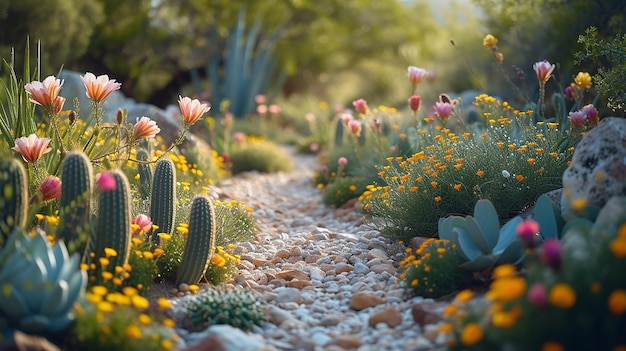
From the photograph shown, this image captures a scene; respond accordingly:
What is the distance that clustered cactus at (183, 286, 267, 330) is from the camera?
3408 millimetres

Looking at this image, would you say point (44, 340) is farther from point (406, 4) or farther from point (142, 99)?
point (406, 4)

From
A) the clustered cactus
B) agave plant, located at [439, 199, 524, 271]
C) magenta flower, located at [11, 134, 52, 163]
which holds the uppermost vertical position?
agave plant, located at [439, 199, 524, 271]

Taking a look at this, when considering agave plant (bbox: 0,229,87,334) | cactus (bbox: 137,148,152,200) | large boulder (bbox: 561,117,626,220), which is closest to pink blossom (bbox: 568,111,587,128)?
large boulder (bbox: 561,117,626,220)

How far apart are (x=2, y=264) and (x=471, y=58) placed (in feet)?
37.1

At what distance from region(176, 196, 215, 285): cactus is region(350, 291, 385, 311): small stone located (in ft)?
2.98

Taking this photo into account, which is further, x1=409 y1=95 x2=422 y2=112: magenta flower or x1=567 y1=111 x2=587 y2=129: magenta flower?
x1=409 y1=95 x2=422 y2=112: magenta flower

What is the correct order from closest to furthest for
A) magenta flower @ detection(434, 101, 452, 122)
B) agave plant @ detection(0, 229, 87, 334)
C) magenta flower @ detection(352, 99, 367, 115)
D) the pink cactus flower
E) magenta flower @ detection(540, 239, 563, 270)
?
magenta flower @ detection(540, 239, 563, 270), agave plant @ detection(0, 229, 87, 334), the pink cactus flower, magenta flower @ detection(434, 101, 452, 122), magenta flower @ detection(352, 99, 367, 115)

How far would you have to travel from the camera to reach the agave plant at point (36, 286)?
2818mm

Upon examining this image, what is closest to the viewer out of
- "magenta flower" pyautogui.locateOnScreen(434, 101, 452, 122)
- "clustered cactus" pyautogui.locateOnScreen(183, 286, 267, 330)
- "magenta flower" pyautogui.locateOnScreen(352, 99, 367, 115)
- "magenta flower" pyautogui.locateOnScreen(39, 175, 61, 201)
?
"clustered cactus" pyautogui.locateOnScreen(183, 286, 267, 330)

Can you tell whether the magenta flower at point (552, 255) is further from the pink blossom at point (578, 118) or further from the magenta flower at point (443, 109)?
the magenta flower at point (443, 109)

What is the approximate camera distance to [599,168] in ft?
11.7

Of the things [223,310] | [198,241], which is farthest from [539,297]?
[198,241]

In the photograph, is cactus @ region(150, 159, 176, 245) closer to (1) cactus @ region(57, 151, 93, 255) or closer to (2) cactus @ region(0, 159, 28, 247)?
(1) cactus @ region(57, 151, 93, 255)

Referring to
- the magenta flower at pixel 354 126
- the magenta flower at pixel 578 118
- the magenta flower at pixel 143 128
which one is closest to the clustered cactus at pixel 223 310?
the magenta flower at pixel 143 128
